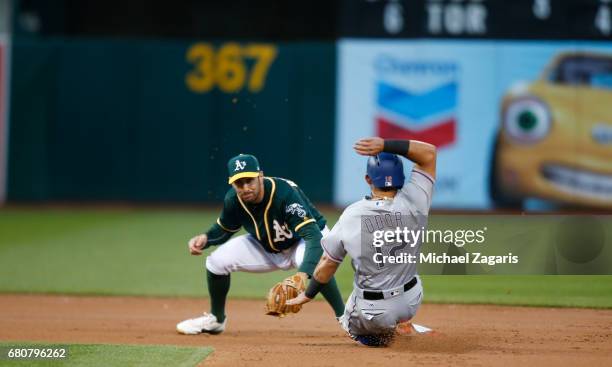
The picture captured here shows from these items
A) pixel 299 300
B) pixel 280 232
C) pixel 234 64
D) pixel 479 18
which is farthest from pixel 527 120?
pixel 299 300

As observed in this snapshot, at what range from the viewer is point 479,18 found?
1493cm

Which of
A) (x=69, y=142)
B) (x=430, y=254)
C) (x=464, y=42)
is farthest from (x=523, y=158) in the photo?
(x=430, y=254)

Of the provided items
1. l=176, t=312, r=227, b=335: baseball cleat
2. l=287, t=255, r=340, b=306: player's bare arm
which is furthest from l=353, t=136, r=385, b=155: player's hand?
l=176, t=312, r=227, b=335: baseball cleat

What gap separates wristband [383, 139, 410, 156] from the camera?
5898 millimetres

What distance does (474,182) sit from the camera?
15.9 m

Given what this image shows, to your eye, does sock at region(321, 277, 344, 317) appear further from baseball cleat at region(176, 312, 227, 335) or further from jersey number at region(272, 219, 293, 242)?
baseball cleat at region(176, 312, 227, 335)

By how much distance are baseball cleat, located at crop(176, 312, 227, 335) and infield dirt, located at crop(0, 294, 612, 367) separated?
0.09m

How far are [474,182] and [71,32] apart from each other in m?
10.5

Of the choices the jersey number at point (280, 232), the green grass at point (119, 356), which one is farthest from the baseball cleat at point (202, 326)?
the jersey number at point (280, 232)

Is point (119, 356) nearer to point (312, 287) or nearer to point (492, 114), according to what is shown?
point (312, 287)

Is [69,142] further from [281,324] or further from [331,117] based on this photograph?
[281,324]

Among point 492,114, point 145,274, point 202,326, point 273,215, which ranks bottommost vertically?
point 145,274

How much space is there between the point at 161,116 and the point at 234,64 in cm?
163

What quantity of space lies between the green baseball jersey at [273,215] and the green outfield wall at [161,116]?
9360 millimetres
